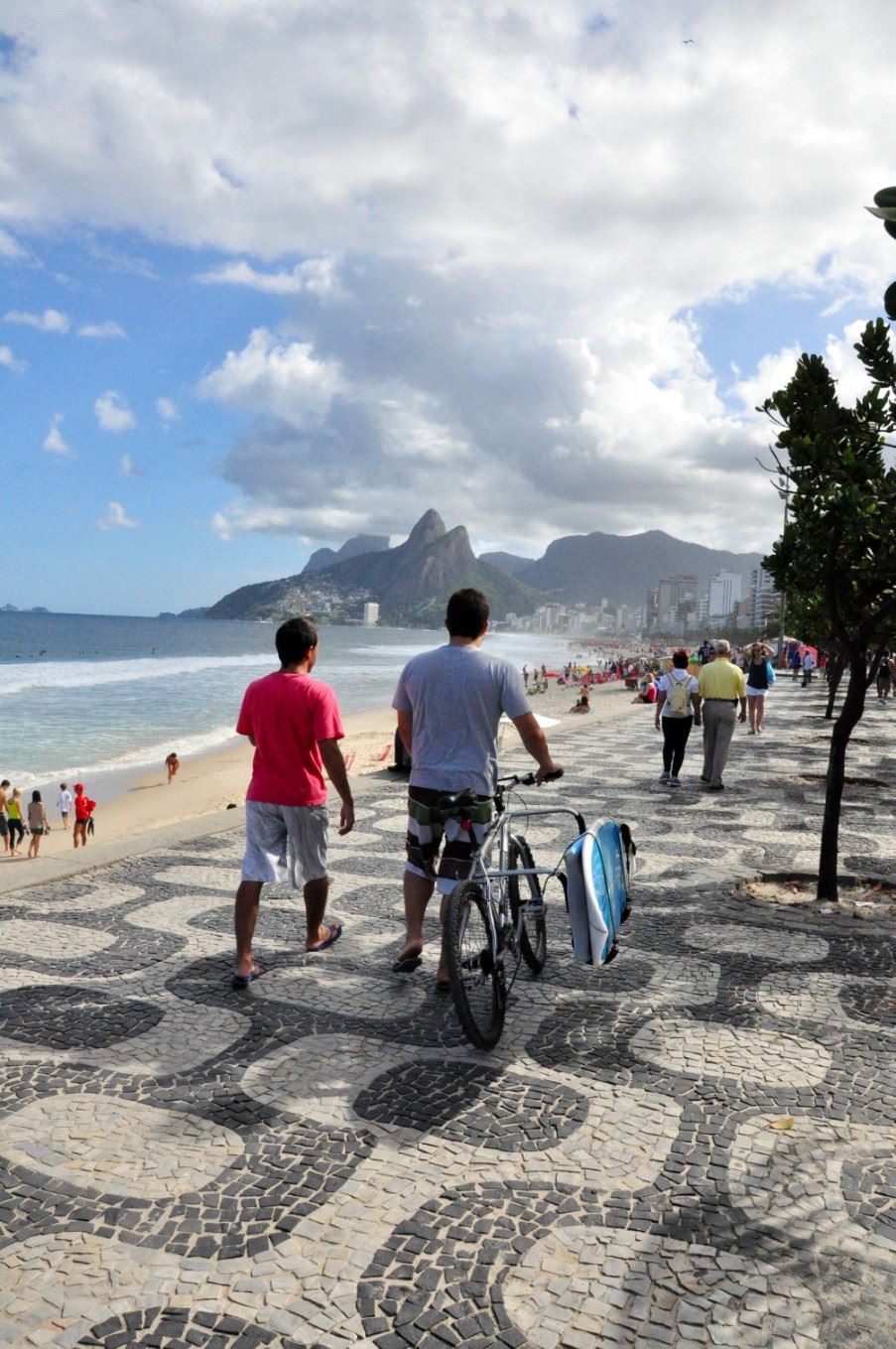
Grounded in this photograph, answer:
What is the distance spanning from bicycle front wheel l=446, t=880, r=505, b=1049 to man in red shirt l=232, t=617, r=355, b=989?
0.94 metres

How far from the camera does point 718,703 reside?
10039mm

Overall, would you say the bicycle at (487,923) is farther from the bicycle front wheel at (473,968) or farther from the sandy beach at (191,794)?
the sandy beach at (191,794)

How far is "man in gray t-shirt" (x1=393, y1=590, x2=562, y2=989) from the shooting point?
398 centimetres

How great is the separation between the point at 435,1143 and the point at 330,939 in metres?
1.96

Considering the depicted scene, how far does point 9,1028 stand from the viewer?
11.8 feet

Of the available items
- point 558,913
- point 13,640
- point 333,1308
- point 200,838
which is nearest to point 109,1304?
point 333,1308

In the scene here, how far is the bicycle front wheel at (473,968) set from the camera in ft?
11.1

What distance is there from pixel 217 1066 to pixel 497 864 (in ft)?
4.33

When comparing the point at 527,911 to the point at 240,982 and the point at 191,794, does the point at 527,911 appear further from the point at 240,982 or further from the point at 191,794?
the point at 191,794

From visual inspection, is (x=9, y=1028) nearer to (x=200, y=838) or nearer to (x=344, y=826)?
(x=344, y=826)

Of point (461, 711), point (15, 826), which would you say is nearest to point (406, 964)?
point (461, 711)

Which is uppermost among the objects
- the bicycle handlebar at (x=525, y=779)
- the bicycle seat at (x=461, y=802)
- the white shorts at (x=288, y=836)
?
the bicycle handlebar at (x=525, y=779)

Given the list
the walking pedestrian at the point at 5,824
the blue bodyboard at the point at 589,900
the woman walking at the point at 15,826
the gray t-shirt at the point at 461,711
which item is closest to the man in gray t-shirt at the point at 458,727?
the gray t-shirt at the point at 461,711

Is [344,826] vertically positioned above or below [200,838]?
above
